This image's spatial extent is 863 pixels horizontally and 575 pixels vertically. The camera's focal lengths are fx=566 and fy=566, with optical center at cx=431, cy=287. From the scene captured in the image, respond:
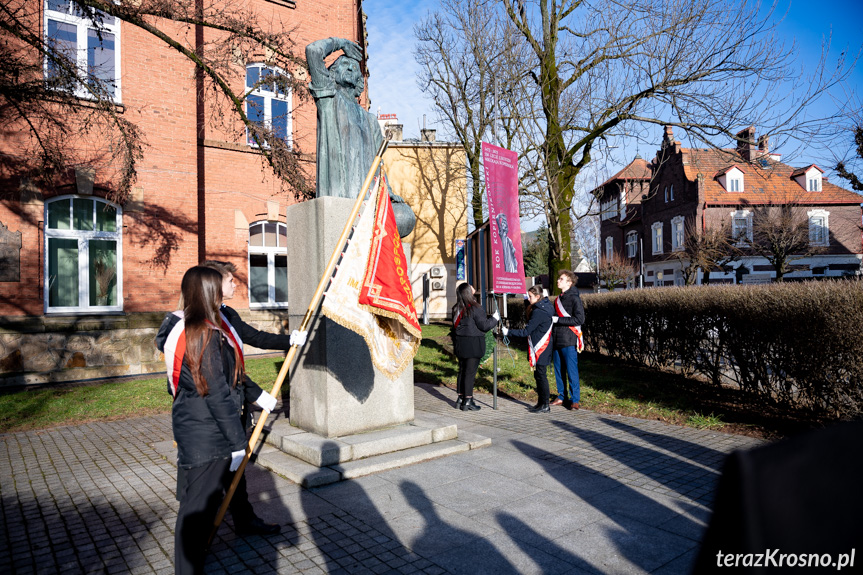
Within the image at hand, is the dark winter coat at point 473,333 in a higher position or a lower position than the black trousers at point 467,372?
higher

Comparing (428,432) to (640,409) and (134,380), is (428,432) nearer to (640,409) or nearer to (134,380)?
(640,409)

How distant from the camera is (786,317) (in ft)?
24.1

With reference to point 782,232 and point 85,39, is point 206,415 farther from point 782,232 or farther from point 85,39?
point 782,232

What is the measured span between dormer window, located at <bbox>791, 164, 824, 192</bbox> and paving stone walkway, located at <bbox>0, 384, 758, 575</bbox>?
4838 centimetres

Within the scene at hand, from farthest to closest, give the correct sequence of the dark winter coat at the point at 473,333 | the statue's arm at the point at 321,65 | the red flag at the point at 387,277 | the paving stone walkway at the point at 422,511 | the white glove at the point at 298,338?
the dark winter coat at the point at 473,333 < the statue's arm at the point at 321,65 < the red flag at the point at 387,277 < the white glove at the point at 298,338 < the paving stone walkway at the point at 422,511

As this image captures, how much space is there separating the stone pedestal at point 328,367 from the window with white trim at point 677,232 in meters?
45.6

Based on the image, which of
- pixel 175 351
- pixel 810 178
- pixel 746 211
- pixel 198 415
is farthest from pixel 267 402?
pixel 810 178

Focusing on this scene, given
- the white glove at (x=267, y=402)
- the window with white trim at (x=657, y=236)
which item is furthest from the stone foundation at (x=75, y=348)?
the window with white trim at (x=657, y=236)

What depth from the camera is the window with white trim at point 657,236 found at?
5112cm

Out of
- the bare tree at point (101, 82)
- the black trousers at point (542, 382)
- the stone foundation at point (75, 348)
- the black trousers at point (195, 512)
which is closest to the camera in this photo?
the black trousers at point (195, 512)

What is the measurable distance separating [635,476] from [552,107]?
13.7m

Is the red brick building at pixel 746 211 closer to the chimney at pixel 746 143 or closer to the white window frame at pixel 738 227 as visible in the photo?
the white window frame at pixel 738 227

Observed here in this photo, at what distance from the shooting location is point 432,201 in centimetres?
3000

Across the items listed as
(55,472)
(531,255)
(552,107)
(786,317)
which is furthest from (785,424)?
(531,255)
